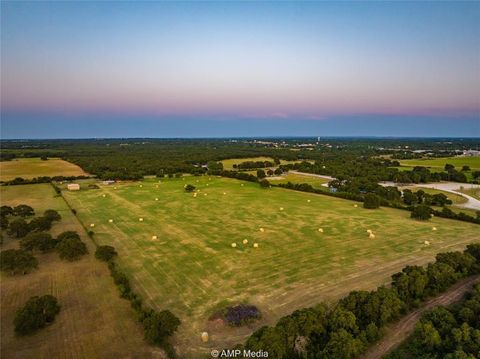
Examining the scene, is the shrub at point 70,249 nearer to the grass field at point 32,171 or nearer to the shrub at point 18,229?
the shrub at point 18,229

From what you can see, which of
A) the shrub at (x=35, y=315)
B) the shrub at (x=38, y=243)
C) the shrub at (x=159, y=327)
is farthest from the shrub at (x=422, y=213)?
the shrub at (x=38, y=243)

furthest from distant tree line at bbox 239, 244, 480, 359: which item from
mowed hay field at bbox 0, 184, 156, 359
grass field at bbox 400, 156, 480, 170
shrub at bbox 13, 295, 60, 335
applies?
grass field at bbox 400, 156, 480, 170

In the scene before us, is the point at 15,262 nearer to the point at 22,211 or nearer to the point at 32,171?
the point at 22,211

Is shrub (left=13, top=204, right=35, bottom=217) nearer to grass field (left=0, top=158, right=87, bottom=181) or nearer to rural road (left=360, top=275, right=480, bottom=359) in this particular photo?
grass field (left=0, top=158, right=87, bottom=181)

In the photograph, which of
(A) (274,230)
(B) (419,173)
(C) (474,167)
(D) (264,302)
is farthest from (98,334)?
(C) (474,167)

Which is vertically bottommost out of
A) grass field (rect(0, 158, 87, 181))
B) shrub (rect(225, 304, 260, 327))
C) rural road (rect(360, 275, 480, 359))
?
rural road (rect(360, 275, 480, 359))

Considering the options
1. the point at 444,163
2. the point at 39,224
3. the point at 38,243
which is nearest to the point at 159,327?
the point at 38,243

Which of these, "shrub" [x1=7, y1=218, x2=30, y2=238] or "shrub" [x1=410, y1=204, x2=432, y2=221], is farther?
"shrub" [x1=410, y1=204, x2=432, y2=221]
